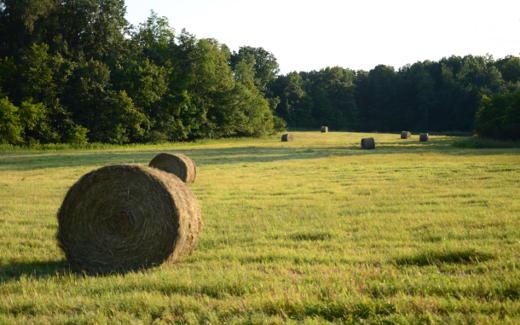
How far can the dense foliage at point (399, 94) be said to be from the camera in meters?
108

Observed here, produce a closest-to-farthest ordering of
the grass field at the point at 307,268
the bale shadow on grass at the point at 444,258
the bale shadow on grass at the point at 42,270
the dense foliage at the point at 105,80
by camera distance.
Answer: the grass field at the point at 307,268
the bale shadow on grass at the point at 444,258
the bale shadow on grass at the point at 42,270
the dense foliage at the point at 105,80

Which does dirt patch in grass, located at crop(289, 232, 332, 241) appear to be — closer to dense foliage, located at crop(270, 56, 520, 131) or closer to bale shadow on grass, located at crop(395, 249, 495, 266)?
bale shadow on grass, located at crop(395, 249, 495, 266)

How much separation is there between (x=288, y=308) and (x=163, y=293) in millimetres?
1706

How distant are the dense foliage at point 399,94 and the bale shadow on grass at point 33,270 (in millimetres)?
101508

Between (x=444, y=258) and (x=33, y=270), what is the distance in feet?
20.2

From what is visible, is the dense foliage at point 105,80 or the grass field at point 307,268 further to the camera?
the dense foliage at point 105,80

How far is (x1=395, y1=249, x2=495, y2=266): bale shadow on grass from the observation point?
7.13 m

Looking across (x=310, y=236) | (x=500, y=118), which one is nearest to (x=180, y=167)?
(x=310, y=236)

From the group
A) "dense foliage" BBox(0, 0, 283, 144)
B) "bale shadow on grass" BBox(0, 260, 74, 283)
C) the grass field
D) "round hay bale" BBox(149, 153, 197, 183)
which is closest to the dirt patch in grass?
the grass field

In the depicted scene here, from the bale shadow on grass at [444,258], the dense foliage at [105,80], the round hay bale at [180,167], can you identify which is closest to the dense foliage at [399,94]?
the dense foliage at [105,80]

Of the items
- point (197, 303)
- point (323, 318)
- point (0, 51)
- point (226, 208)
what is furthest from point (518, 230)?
point (0, 51)

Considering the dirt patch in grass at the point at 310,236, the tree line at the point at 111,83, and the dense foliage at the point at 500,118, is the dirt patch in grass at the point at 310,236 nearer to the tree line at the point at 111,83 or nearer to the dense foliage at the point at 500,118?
the tree line at the point at 111,83

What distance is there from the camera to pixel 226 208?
13.2m

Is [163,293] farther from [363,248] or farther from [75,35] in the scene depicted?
[75,35]
